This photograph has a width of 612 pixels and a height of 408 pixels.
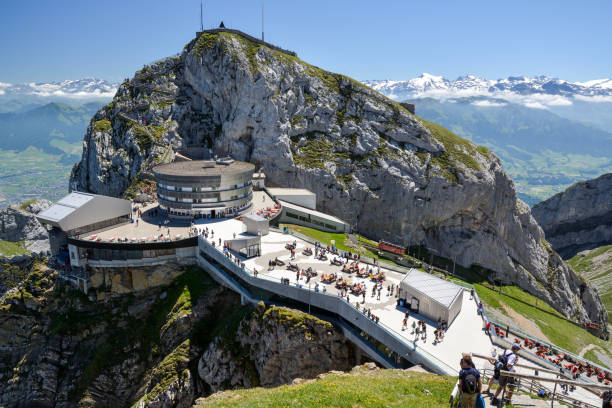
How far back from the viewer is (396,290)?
44.1 metres

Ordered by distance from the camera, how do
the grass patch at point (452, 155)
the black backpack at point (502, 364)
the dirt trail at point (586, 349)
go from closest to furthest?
the black backpack at point (502, 364), the dirt trail at point (586, 349), the grass patch at point (452, 155)

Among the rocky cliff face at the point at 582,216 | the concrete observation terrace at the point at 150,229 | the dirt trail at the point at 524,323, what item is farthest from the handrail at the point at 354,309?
the rocky cliff face at the point at 582,216

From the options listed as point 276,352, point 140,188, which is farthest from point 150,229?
point 276,352

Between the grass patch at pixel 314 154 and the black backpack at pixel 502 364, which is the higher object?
the grass patch at pixel 314 154

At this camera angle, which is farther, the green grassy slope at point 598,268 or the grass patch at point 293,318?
the green grassy slope at point 598,268

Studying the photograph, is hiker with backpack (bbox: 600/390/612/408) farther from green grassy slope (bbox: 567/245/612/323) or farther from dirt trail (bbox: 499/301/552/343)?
green grassy slope (bbox: 567/245/612/323)

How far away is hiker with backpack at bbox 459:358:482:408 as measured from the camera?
14.8 meters

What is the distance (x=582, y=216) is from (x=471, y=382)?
228537 millimetres

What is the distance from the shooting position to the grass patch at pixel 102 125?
110 metres

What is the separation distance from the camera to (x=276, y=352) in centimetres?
4050

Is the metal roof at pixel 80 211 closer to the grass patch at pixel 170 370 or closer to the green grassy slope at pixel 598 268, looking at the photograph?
the grass patch at pixel 170 370

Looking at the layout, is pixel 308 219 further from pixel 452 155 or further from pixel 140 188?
pixel 452 155

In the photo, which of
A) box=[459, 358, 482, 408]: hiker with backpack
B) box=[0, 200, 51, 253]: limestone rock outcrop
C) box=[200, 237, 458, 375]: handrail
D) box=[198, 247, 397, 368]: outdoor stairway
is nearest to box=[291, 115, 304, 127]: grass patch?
box=[200, 237, 458, 375]: handrail

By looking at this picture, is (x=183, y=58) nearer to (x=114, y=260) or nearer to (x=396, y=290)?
(x=114, y=260)
